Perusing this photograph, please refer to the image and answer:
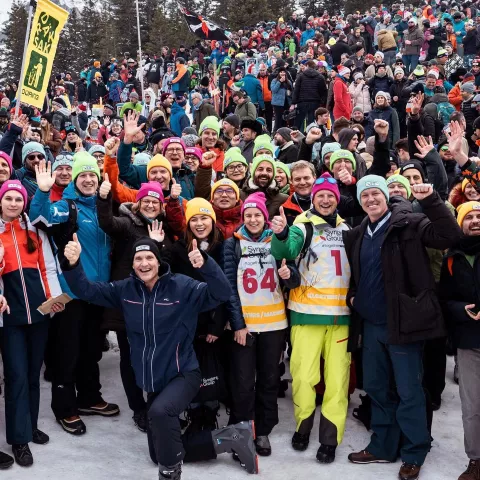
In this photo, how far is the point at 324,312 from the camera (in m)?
4.87

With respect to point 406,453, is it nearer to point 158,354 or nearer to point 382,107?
point 158,354

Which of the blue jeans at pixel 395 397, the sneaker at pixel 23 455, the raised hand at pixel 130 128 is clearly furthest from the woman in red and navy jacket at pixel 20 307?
the blue jeans at pixel 395 397

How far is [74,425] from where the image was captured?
17.1ft

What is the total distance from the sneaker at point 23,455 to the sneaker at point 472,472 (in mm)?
3301

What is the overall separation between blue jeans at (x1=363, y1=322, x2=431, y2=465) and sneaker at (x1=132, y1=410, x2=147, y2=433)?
193 centimetres

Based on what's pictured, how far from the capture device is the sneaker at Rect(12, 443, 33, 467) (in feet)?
15.4

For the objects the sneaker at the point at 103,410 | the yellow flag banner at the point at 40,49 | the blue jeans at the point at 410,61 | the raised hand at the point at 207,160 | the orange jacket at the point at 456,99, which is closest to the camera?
the sneaker at the point at 103,410

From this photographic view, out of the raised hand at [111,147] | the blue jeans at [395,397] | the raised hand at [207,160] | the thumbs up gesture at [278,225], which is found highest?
the raised hand at [111,147]

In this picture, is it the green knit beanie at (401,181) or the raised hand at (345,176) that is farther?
the raised hand at (345,176)

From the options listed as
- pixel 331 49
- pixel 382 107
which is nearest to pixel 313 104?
pixel 382 107

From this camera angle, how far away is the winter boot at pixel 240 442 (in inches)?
187

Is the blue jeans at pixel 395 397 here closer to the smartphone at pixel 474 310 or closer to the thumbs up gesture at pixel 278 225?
the smartphone at pixel 474 310

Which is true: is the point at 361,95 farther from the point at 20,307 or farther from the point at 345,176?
the point at 20,307

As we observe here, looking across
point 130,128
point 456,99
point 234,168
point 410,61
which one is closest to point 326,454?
point 234,168
